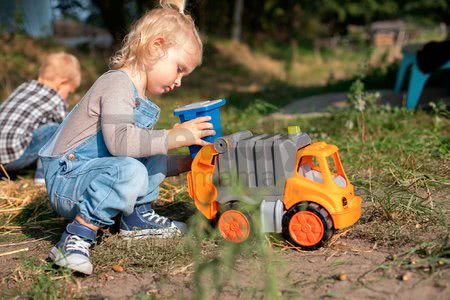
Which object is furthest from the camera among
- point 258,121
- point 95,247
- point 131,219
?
point 258,121

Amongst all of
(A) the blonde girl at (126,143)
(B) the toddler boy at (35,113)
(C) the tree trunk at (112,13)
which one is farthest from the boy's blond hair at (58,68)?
(C) the tree trunk at (112,13)

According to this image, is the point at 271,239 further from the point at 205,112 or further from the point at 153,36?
the point at 153,36

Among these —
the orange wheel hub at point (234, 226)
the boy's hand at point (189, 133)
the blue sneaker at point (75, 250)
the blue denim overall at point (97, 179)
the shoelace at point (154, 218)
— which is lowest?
the blue sneaker at point (75, 250)

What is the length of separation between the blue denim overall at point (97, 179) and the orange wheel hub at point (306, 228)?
638 mm

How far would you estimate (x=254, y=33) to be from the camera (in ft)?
67.3

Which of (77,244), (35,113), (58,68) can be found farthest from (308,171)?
(58,68)

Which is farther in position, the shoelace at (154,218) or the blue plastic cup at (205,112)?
the shoelace at (154,218)

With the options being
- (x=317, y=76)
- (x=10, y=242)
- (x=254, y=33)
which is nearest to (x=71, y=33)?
(x=254, y=33)

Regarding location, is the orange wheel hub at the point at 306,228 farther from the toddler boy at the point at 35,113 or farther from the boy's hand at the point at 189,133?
the toddler boy at the point at 35,113

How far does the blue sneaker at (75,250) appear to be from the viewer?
2314mm

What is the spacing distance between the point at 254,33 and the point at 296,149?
18.6m

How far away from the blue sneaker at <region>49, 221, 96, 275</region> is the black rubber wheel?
0.78 m

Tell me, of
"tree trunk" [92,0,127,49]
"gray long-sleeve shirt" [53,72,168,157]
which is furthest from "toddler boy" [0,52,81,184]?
"tree trunk" [92,0,127,49]

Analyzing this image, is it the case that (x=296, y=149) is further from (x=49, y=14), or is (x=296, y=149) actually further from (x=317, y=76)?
(x=49, y=14)
